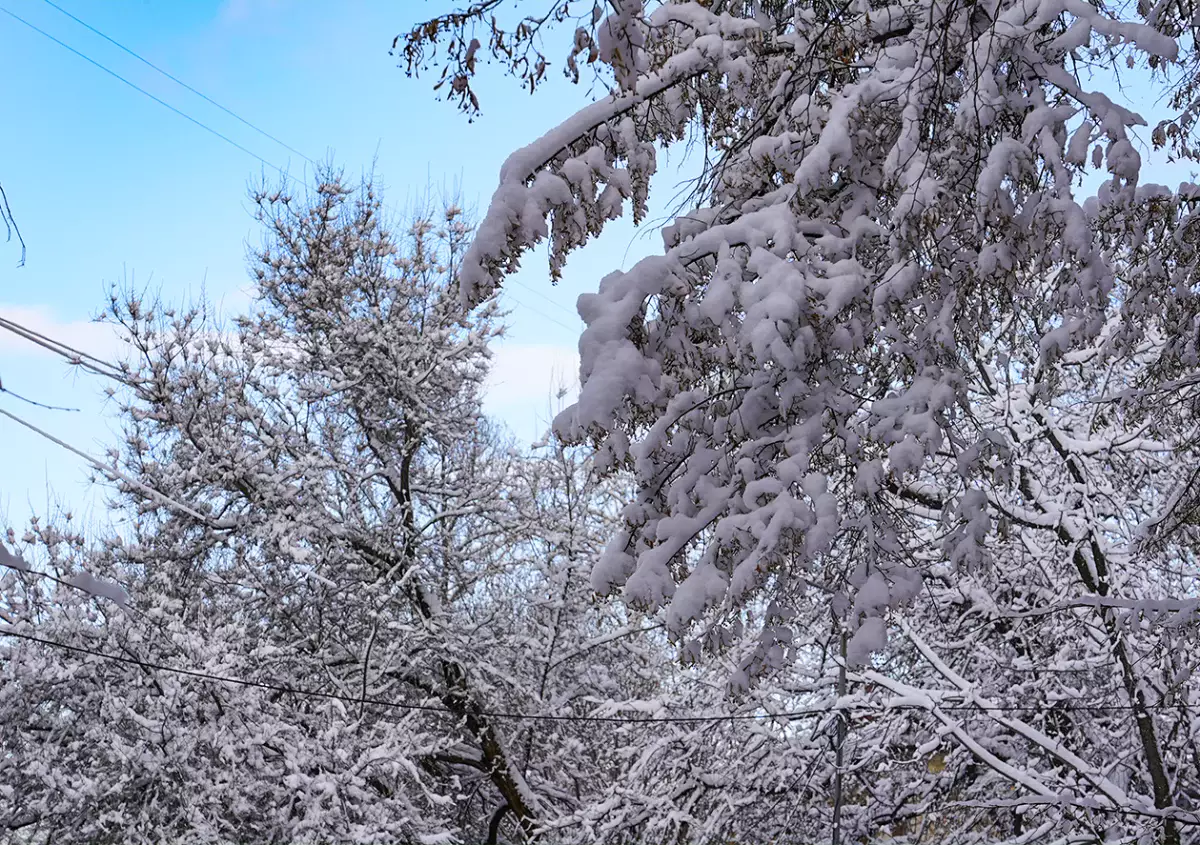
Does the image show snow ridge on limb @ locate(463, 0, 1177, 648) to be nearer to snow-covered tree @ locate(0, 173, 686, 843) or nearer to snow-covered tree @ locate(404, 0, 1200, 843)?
snow-covered tree @ locate(404, 0, 1200, 843)

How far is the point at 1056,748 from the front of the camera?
763cm

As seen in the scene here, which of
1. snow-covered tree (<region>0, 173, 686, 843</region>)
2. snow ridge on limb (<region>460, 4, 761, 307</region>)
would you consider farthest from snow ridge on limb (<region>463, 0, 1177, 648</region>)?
snow-covered tree (<region>0, 173, 686, 843</region>)

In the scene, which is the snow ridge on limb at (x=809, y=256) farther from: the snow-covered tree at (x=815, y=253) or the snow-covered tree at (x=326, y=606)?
the snow-covered tree at (x=326, y=606)

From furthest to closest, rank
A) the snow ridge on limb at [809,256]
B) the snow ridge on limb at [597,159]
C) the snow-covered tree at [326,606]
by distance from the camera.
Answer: the snow-covered tree at [326,606] → the snow ridge on limb at [597,159] → the snow ridge on limb at [809,256]

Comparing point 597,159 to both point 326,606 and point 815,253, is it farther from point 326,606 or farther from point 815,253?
point 326,606

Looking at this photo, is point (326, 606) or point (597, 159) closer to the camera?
point (597, 159)

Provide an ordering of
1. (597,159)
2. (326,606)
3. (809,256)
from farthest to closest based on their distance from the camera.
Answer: (326,606) < (597,159) < (809,256)

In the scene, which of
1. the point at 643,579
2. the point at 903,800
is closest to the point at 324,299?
the point at 903,800

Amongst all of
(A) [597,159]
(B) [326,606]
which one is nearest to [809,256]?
(A) [597,159]

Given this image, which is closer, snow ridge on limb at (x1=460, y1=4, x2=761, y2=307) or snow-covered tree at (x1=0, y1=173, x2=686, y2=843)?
snow ridge on limb at (x1=460, y1=4, x2=761, y2=307)

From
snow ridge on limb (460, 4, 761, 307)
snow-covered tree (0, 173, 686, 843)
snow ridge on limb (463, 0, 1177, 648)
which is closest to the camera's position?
snow ridge on limb (463, 0, 1177, 648)

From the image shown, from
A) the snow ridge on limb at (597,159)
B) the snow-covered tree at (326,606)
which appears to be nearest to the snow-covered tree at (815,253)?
the snow ridge on limb at (597,159)

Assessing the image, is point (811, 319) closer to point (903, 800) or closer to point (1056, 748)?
point (1056, 748)

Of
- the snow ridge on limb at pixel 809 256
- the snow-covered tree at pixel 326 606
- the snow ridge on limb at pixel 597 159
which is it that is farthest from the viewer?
the snow-covered tree at pixel 326 606
